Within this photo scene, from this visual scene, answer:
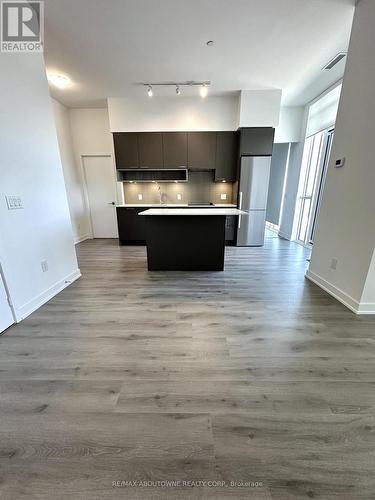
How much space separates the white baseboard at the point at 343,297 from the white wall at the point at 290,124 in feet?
12.1

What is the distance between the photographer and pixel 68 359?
1.59 m

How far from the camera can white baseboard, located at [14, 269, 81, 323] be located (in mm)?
2090

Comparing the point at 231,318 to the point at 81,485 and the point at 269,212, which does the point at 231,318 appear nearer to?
the point at 81,485

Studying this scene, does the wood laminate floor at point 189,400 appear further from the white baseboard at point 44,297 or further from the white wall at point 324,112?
the white wall at point 324,112

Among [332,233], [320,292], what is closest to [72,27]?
[332,233]

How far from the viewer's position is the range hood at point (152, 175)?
4.94 meters

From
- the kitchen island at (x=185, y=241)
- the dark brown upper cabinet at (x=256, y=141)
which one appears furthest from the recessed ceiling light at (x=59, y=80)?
the dark brown upper cabinet at (x=256, y=141)

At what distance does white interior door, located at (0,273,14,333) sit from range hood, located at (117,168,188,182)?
11.9 feet

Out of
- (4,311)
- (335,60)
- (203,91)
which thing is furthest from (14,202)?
(335,60)

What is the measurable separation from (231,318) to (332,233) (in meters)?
1.69

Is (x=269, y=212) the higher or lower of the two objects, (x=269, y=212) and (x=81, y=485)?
the higher

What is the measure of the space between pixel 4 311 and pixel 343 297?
3541 millimetres

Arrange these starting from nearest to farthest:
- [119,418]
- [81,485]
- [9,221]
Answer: [81,485] < [119,418] < [9,221]

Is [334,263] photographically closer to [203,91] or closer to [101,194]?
[203,91]
